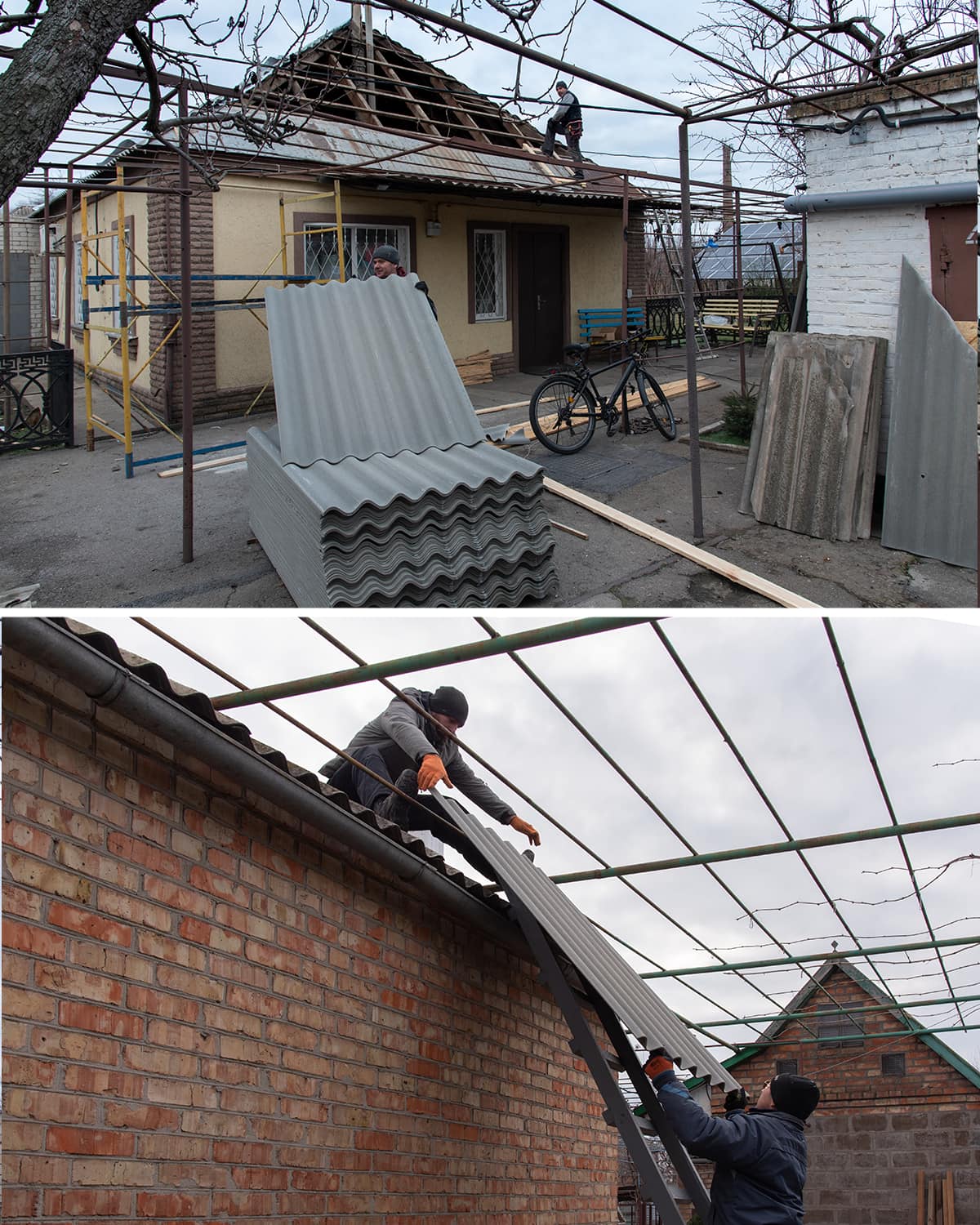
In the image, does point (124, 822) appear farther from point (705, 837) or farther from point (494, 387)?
point (494, 387)

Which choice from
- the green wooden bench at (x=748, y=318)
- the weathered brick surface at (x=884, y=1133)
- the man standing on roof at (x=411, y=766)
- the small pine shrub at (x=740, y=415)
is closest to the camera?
the man standing on roof at (x=411, y=766)

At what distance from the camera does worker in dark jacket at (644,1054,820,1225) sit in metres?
4.02

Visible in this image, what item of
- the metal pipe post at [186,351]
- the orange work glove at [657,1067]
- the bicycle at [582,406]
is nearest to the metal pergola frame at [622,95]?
the metal pipe post at [186,351]

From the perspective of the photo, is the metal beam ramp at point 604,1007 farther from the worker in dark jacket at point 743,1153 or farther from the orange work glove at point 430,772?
the orange work glove at point 430,772

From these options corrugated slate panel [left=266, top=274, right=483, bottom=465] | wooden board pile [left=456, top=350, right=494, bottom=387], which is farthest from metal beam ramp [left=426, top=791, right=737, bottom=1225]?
wooden board pile [left=456, top=350, right=494, bottom=387]

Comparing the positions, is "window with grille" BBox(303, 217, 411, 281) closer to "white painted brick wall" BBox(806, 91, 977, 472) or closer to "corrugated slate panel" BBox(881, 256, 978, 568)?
"white painted brick wall" BBox(806, 91, 977, 472)

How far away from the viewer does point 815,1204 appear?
40.0 feet

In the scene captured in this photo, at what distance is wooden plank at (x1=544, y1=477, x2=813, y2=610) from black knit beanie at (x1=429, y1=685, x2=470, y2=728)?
347cm

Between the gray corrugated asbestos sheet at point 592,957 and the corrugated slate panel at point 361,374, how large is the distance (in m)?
3.03

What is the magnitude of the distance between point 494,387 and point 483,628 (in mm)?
12115

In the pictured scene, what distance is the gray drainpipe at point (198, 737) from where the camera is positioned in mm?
2402

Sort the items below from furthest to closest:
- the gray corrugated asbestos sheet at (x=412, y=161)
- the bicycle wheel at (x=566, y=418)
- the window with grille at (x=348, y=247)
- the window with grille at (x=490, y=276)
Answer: the window with grille at (x=490, y=276)
the window with grille at (x=348, y=247)
the gray corrugated asbestos sheet at (x=412, y=161)
the bicycle wheel at (x=566, y=418)

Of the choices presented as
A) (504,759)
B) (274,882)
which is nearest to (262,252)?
(504,759)

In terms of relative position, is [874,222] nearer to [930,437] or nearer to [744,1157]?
[930,437]
